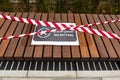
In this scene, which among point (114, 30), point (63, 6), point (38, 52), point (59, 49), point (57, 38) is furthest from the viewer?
point (63, 6)

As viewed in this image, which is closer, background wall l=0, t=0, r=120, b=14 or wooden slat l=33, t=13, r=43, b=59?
wooden slat l=33, t=13, r=43, b=59

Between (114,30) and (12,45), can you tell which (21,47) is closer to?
(12,45)

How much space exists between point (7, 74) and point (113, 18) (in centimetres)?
346

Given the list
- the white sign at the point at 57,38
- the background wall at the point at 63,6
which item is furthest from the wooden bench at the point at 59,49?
the background wall at the point at 63,6

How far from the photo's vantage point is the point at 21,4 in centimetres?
745

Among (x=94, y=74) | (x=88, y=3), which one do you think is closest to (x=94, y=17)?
(x=88, y=3)

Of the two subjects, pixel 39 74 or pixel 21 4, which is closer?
pixel 39 74

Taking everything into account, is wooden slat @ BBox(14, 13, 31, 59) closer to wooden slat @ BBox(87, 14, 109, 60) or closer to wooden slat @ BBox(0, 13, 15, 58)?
wooden slat @ BBox(0, 13, 15, 58)

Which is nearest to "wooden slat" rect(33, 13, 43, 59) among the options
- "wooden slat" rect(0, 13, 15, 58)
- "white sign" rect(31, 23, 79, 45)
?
"white sign" rect(31, 23, 79, 45)

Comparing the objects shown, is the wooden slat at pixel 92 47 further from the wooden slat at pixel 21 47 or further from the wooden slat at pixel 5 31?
the wooden slat at pixel 5 31

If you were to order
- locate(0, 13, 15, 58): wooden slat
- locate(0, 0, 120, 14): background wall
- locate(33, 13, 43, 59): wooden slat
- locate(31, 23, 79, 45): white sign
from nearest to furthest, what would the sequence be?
locate(33, 13, 43, 59): wooden slat
locate(0, 13, 15, 58): wooden slat
locate(31, 23, 79, 45): white sign
locate(0, 0, 120, 14): background wall

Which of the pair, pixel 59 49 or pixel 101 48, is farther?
pixel 101 48

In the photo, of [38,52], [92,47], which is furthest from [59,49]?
[92,47]

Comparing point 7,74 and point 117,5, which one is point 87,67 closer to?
point 7,74
